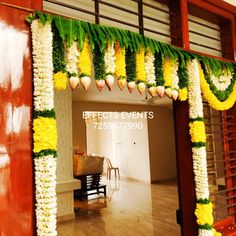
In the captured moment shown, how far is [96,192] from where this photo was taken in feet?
18.6

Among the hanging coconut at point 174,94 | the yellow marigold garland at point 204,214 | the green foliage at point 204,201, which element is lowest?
the yellow marigold garland at point 204,214

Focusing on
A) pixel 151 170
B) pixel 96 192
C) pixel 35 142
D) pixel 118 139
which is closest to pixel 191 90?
pixel 35 142

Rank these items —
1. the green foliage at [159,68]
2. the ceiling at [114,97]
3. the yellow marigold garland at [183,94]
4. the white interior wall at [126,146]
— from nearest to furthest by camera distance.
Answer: the green foliage at [159,68] → the yellow marigold garland at [183,94] → the ceiling at [114,97] → the white interior wall at [126,146]

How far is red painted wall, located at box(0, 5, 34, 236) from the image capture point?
948 mm

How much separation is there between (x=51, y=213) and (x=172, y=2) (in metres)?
1.43

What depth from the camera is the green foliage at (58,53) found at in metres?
1.08

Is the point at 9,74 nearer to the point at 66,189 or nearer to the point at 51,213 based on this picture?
the point at 51,213

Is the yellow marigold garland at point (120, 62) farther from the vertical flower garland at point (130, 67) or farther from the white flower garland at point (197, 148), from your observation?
the white flower garland at point (197, 148)

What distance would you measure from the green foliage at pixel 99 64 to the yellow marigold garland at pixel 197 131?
2.09 ft

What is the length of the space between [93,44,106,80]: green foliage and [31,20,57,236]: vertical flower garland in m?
0.23

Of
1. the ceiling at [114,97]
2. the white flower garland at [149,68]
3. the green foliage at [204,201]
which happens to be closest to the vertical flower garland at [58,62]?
the white flower garland at [149,68]

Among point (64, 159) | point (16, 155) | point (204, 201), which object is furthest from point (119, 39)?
point (64, 159)

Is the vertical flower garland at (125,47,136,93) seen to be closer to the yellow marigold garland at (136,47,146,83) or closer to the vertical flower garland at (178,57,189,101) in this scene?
the yellow marigold garland at (136,47,146,83)

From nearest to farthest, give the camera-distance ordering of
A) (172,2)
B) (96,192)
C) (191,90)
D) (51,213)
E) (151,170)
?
1. (51,213)
2. (191,90)
3. (172,2)
4. (96,192)
5. (151,170)
